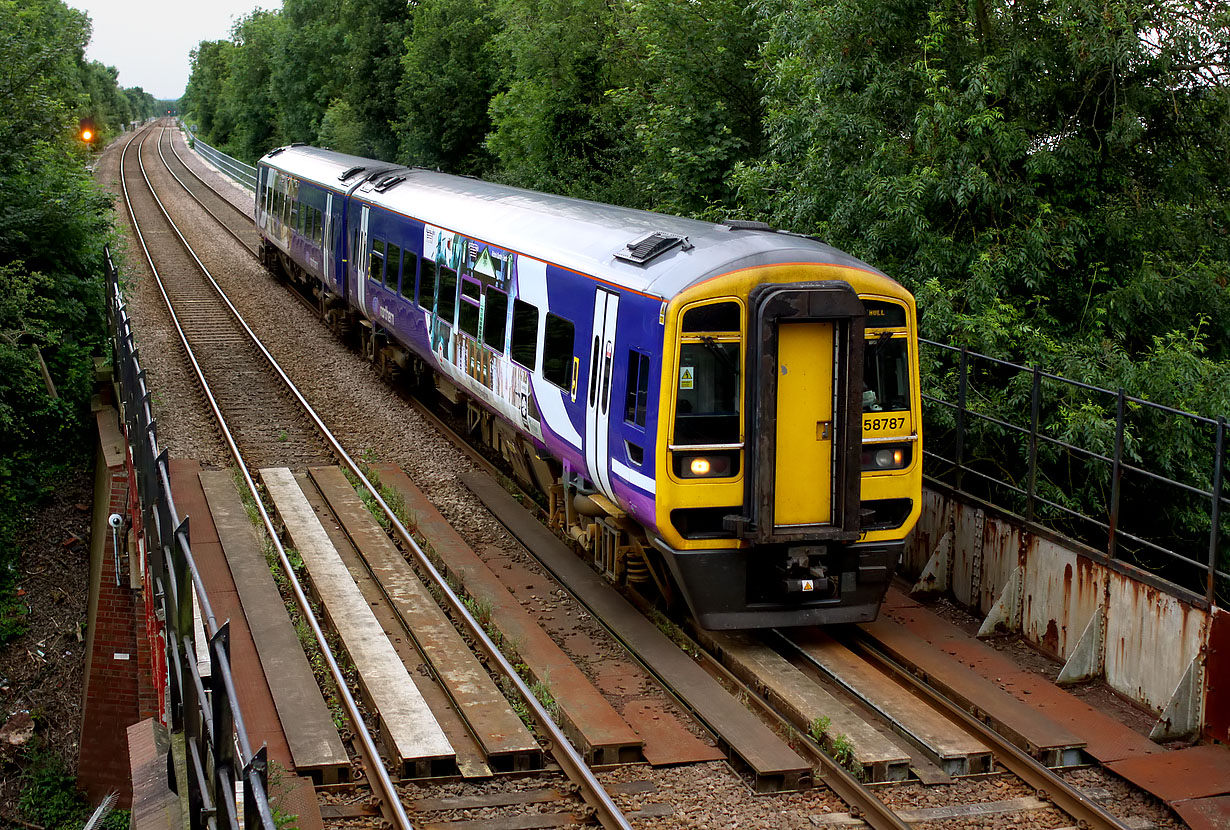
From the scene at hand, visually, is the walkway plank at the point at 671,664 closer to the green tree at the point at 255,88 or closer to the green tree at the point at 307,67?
the green tree at the point at 307,67

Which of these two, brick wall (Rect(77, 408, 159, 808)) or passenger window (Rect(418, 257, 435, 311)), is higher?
passenger window (Rect(418, 257, 435, 311))

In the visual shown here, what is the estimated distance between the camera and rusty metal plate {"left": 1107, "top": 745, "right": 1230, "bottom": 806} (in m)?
7.01

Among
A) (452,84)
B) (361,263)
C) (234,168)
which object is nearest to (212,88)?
(234,168)

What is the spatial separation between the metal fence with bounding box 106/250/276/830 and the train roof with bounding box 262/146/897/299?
11.7 ft

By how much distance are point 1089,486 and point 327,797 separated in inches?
280

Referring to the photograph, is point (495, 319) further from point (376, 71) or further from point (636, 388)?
point (376, 71)

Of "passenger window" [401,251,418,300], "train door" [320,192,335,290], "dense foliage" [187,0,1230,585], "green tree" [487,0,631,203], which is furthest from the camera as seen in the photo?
"green tree" [487,0,631,203]

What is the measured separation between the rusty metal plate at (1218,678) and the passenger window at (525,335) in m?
5.83

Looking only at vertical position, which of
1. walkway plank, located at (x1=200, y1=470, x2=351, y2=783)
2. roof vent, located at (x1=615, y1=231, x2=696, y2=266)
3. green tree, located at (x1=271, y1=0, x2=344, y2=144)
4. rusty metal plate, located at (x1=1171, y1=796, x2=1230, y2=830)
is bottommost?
walkway plank, located at (x1=200, y1=470, x2=351, y2=783)

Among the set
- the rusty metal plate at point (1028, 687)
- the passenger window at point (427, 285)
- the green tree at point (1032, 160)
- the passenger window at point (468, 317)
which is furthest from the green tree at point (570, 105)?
the rusty metal plate at point (1028, 687)

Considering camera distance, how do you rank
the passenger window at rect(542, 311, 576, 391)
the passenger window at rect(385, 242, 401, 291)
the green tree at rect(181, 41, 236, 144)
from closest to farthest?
the passenger window at rect(542, 311, 576, 391) → the passenger window at rect(385, 242, 401, 291) → the green tree at rect(181, 41, 236, 144)

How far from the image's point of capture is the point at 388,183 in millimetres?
17828

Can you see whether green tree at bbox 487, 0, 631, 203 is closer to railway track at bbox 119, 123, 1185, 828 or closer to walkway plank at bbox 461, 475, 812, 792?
walkway plank at bbox 461, 475, 812, 792

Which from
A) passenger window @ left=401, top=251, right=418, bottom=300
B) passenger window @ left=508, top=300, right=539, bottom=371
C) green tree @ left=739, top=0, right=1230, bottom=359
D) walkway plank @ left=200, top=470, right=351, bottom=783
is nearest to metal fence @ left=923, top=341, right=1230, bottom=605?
green tree @ left=739, top=0, right=1230, bottom=359
